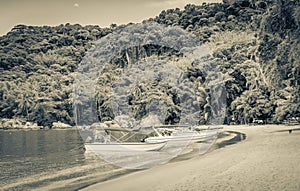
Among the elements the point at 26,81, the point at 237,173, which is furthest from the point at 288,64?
the point at 26,81

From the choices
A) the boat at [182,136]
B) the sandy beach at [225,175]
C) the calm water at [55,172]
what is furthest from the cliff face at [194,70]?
the calm water at [55,172]

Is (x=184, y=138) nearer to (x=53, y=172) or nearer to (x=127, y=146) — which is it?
(x=127, y=146)

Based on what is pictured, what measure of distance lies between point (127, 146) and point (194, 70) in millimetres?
56536

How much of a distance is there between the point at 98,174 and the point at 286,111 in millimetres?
33341

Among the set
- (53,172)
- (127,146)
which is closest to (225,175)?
(53,172)

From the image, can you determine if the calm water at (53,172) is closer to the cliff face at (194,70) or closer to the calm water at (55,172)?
the calm water at (55,172)

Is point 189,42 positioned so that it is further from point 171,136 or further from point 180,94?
point 171,136

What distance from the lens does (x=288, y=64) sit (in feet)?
118

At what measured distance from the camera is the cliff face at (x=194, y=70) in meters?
37.7

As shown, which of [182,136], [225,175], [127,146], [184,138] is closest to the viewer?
[225,175]

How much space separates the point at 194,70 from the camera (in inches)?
3467

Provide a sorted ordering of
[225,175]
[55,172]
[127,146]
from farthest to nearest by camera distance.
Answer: [127,146]
[55,172]
[225,175]

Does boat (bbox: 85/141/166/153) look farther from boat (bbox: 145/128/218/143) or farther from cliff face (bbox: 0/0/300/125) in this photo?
cliff face (bbox: 0/0/300/125)

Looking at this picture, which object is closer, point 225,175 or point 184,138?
point 225,175
